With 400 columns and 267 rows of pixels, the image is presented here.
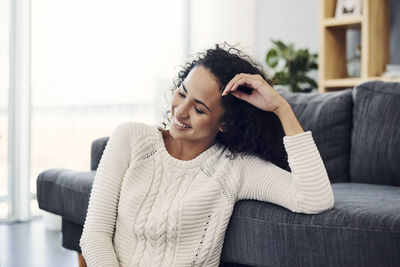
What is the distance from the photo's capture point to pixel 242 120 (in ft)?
4.74

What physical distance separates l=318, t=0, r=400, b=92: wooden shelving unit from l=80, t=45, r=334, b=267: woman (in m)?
2.07

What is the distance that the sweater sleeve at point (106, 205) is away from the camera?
1319mm

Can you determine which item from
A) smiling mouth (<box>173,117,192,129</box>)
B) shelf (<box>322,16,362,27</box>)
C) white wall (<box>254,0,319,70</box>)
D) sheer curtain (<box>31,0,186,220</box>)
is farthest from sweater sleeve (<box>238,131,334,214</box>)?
white wall (<box>254,0,319,70</box>)

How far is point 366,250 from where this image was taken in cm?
120

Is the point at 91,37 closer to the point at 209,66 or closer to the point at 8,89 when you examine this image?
the point at 8,89

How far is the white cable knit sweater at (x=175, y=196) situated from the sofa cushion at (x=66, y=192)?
20.2 inches

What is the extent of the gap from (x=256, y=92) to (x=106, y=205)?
509mm

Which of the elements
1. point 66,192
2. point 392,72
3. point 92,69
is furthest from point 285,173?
point 92,69

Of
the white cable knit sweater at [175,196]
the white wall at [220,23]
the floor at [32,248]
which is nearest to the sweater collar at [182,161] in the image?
the white cable knit sweater at [175,196]

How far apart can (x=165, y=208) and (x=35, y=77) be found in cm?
258

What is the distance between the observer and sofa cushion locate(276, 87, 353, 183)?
2055mm

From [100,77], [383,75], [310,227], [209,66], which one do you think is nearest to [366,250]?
[310,227]

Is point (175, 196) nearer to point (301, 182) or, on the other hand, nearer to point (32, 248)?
point (301, 182)

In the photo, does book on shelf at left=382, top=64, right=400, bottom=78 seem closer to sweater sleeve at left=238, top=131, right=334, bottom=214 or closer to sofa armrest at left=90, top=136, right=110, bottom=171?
sofa armrest at left=90, top=136, right=110, bottom=171
